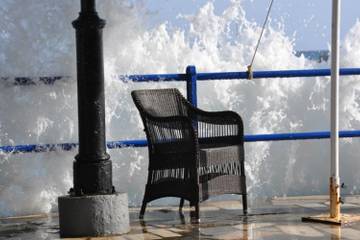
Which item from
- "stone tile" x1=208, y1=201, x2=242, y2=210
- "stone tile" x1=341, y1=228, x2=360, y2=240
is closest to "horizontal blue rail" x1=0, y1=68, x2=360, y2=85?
"stone tile" x1=208, y1=201, x2=242, y2=210

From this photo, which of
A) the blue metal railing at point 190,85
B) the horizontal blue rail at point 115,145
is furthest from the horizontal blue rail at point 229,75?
the horizontal blue rail at point 115,145

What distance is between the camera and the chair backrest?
5027mm

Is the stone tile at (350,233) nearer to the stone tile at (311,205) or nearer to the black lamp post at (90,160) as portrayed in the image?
the stone tile at (311,205)

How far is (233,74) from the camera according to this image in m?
5.93

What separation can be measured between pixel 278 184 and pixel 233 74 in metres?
2.25

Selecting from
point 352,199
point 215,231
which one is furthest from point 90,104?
point 352,199

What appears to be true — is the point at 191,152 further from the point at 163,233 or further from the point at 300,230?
the point at 300,230

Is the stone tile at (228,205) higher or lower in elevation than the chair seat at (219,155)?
lower

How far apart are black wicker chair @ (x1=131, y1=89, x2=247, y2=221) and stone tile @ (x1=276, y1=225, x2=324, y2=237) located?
22.3 inches

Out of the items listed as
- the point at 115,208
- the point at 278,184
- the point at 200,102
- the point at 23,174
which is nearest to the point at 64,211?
the point at 115,208

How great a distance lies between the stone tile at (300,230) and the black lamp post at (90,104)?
104cm

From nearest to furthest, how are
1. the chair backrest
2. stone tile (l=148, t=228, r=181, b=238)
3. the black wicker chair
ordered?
stone tile (l=148, t=228, r=181, b=238) → the black wicker chair → the chair backrest

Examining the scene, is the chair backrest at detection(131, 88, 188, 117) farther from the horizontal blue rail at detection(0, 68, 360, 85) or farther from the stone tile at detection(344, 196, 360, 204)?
the stone tile at detection(344, 196, 360, 204)

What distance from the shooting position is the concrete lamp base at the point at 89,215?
415cm
